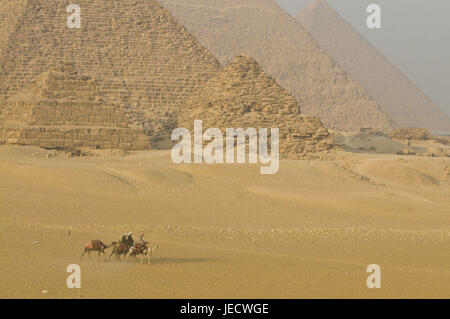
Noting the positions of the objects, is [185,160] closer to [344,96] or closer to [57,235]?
[57,235]

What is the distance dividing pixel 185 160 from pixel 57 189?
10034 mm

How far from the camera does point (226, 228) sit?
18828 mm

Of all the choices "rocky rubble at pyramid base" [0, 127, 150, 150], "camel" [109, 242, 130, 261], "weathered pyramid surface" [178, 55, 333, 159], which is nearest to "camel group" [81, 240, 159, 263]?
"camel" [109, 242, 130, 261]

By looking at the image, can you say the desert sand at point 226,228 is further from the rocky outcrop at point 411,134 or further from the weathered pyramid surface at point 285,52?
the weathered pyramid surface at point 285,52

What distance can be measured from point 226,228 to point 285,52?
9387cm

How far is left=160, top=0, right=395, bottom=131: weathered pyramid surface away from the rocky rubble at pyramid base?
195 feet

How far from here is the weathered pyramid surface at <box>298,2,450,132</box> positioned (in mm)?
131750

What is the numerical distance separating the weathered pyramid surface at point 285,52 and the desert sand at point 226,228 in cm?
6666

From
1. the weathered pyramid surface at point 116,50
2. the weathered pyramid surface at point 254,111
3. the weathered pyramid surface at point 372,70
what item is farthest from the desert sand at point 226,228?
the weathered pyramid surface at point 372,70

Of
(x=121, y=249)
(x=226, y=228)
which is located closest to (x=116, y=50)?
(x=226, y=228)

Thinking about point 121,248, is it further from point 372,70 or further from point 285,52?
point 372,70

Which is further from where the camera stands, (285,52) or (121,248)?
(285,52)

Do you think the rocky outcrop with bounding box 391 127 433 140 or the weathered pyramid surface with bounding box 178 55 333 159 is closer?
the weathered pyramid surface with bounding box 178 55 333 159

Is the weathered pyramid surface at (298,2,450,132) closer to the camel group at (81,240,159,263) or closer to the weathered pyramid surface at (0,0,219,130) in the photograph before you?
the weathered pyramid surface at (0,0,219,130)
